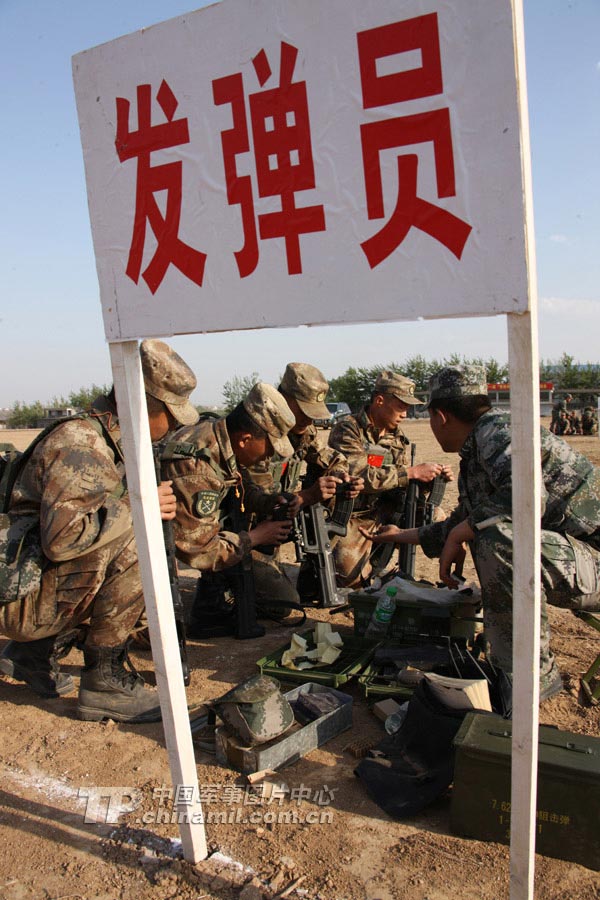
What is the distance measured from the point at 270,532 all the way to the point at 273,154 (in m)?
3.33

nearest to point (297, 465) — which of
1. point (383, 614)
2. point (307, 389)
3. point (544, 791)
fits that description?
point (307, 389)

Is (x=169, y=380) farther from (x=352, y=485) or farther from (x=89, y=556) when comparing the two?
(x=352, y=485)

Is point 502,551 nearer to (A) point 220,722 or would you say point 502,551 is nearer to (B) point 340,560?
(A) point 220,722

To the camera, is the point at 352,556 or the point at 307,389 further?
the point at 352,556

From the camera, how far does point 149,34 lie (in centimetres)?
216

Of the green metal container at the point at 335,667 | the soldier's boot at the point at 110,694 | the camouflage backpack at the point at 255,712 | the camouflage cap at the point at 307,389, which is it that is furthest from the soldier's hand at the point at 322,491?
the camouflage backpack at the point at 255,712

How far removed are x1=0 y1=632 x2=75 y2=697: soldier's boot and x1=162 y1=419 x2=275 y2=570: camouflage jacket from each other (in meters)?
0.97

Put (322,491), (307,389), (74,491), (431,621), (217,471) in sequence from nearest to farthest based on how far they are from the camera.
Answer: (74,491) < (431,621) < (217,471) < (322,491) < (307,389)

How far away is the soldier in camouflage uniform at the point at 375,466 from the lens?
5965 mm

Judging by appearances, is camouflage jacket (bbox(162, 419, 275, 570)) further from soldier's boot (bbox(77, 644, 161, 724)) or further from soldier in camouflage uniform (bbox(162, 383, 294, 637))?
soldier's boot (bbox(77, 644, 161, 724))

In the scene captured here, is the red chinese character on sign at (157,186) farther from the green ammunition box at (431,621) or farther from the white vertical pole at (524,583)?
the green ammunition box at (431,621)

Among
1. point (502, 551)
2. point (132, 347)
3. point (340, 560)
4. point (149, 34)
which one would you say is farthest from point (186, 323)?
point (340, 560)

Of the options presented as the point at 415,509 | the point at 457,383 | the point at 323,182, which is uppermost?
the point at 323,182

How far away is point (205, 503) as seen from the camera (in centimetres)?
449
